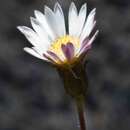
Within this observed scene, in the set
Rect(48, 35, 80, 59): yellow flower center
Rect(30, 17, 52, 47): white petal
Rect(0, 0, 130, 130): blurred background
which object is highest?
Rect(0, 0, 130, 130): blurred background

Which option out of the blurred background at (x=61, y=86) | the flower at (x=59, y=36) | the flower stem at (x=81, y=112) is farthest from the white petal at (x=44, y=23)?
the blurred background at (x=61, y=86)

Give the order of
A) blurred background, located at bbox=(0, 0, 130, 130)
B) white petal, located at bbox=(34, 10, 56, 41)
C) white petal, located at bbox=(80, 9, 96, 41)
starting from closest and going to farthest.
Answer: white petal, located at bbox=(80, 9, 96, 41), white petal, located at bbox=(34, 10, 56, 41), blurred background, located at bbox=(0, 0, 130, 130)

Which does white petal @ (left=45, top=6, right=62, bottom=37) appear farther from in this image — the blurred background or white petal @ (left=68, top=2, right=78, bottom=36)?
the blurred background

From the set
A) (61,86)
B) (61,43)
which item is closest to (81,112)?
(61,43)

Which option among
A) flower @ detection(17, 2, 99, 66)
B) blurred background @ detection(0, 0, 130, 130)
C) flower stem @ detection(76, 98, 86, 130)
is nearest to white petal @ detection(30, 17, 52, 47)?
flower @ detection(17, 2, 99, 66)

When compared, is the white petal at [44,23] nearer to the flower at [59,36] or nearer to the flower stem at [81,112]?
the flower at [59,36]

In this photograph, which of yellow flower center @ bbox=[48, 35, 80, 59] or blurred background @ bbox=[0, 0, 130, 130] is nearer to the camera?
yellow flower center @ bbox=[48, 35, 80, 59]

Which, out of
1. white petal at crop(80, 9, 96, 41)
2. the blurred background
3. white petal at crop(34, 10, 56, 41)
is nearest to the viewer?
white petal at crop(80, 9, 96, 41)

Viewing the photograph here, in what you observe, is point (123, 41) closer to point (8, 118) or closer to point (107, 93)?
point (107, 93)

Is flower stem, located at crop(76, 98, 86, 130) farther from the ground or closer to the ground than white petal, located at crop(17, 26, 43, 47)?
closer to the ground
